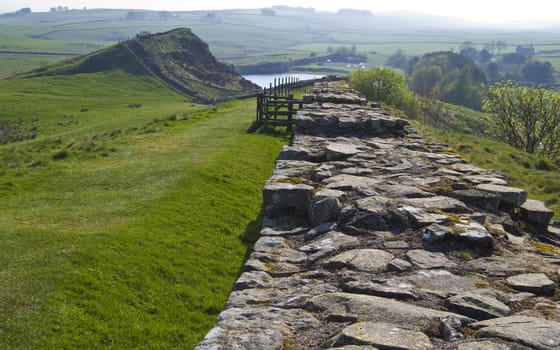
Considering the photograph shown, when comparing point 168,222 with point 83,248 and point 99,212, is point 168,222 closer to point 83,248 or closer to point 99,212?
point 99,212

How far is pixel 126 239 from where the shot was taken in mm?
12344

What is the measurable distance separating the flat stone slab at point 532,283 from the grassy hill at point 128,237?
18.8 feet

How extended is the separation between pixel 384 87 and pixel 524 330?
6071 centimetres

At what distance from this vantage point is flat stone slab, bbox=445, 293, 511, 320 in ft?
18.8

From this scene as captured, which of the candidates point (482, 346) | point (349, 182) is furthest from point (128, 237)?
point (482, 346)

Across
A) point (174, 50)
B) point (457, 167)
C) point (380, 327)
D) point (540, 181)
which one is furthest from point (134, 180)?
point (174, 50)

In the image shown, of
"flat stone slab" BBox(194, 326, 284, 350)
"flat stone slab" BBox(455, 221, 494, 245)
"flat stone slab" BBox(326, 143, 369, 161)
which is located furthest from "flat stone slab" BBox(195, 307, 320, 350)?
"flat stone slab" BBox(326, 143, 369, 161)

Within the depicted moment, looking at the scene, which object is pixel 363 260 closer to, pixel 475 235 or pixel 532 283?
pixel 475 235

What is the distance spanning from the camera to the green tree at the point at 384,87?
62469mm

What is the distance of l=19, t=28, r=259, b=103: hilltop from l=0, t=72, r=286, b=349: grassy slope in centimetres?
9255

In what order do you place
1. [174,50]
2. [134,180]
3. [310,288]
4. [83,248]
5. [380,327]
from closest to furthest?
[380,327] → [310,288] → [83,248] → [134,180] → [174,50]

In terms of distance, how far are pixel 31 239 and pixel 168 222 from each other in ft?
11.8

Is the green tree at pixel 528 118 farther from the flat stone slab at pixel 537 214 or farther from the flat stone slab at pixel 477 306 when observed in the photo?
the flat stone slab at pixel 477 306

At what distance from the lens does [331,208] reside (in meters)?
8.86
